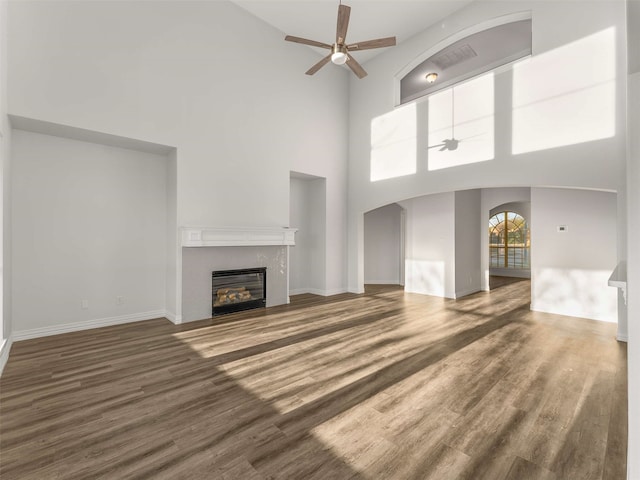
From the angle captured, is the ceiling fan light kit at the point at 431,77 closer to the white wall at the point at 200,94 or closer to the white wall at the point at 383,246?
the white wall at the point at 200,94

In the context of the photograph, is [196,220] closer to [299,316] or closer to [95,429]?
[299,316]

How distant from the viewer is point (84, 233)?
4.30 metres

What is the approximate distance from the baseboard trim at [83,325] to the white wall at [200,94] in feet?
5.34

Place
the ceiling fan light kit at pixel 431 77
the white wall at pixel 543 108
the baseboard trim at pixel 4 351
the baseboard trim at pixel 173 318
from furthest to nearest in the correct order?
the ceiling fan light kit at pixel 431 77
the baseboard trim at pixel 173 318
the white wall at pixel 543 108
the baseboard trim at pixel 4 351

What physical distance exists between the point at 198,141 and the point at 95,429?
404cm

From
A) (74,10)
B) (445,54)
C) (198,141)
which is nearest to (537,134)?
(445,54)

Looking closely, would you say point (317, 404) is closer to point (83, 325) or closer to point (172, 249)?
point (172, 249)

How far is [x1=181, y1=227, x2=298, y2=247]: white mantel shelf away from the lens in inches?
183

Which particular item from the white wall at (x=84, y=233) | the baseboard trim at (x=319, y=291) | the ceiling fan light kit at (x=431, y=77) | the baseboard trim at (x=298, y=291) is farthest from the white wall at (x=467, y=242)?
the white wall at (x=84, y=233)

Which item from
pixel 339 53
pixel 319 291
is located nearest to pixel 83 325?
pixel 319 291

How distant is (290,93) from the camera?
6.20 metres

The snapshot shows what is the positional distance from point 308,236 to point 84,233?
4.27 m

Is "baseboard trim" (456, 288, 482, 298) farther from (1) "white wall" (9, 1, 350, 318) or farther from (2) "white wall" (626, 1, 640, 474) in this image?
(2) "white wall" (626, 1, 640, 474)

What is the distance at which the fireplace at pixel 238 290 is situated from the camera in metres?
5.11
